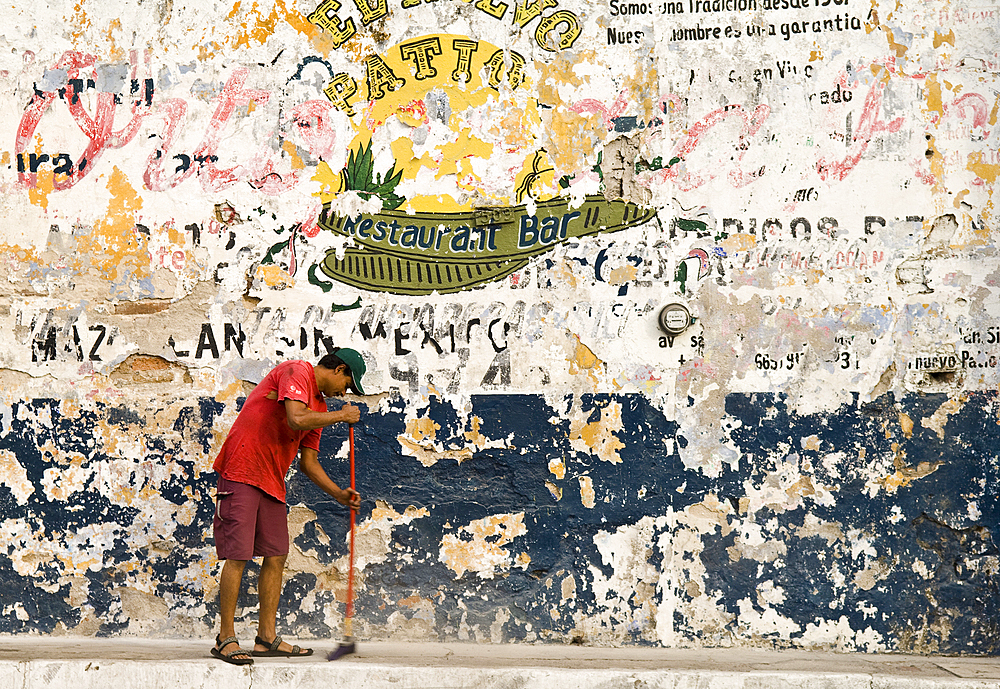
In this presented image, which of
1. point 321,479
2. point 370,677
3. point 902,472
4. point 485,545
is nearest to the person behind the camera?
point 370,677

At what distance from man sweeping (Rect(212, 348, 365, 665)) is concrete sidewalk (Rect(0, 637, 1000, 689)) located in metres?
0.15

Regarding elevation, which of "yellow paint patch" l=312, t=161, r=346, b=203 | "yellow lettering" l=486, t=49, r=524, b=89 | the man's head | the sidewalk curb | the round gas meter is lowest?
the sidewalk curb

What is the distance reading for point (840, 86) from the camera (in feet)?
14.6

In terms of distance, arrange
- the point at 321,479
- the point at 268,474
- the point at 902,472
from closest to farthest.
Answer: the point at 268,474
the point at 321,479
the point at 902,472

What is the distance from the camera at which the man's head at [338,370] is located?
418 cm

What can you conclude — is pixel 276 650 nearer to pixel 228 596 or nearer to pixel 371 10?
pixel 228 596

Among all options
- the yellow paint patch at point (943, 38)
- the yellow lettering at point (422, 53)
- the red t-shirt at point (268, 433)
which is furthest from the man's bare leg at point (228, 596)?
the yellow paint patch at point (943, 38)

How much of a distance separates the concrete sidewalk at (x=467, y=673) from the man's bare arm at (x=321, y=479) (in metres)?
0.72

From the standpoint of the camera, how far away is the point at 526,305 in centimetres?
452

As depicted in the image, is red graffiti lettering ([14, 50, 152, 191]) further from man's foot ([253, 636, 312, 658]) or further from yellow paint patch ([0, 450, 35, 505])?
→ man's foot ([253, 636, 312, 658])

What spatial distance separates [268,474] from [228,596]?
0.56 m

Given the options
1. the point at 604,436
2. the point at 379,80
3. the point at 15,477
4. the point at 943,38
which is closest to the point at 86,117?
the point at 379,80

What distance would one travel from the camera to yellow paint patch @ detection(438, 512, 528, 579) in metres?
4.45

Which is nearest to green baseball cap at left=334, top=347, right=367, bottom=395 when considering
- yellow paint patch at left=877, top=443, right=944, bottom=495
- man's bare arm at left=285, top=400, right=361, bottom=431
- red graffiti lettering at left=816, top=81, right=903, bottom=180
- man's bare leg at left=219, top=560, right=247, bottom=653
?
man's bare arm at left=285, top=400, right=361, bottom=431
